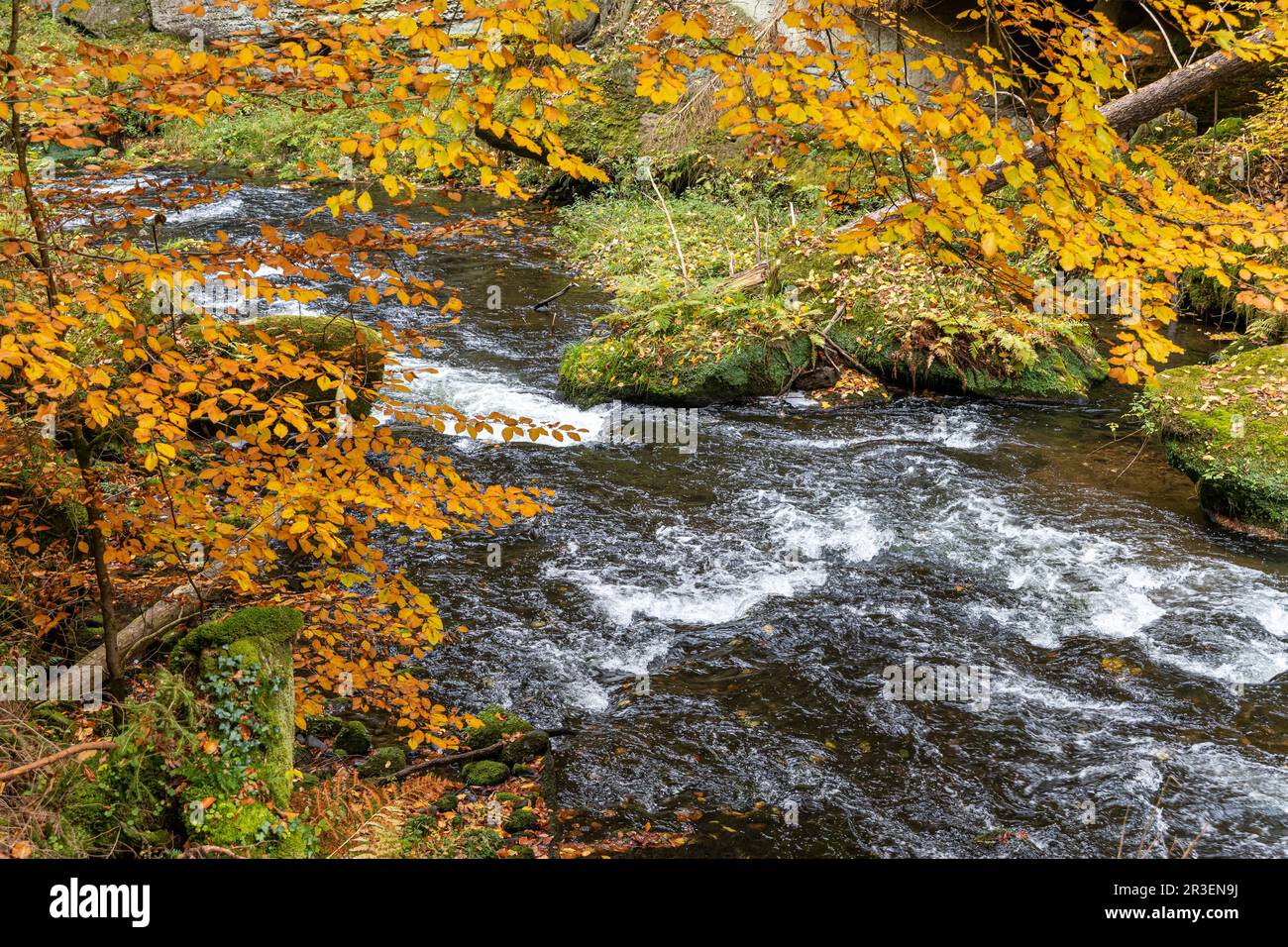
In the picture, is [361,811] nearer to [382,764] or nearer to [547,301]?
[382,764]

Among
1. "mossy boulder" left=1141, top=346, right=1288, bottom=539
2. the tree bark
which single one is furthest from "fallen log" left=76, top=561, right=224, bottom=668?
"mossy boulder" left=1141, top=346, right=1288, bottom=539

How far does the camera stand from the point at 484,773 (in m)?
5.31

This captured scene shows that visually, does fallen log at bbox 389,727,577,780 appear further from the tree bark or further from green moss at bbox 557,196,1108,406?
green moss at bbox 557,196,1108,406

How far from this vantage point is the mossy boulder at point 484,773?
17.3 ft

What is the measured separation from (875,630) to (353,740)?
3919 millimetres

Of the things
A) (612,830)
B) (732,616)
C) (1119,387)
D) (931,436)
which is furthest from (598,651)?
(1119,387)

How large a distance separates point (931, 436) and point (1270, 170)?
7.22m

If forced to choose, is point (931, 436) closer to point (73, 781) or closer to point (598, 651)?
point (598, 651)

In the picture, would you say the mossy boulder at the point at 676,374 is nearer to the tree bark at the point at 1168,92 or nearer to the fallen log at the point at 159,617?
the tree bark at the point at 1168,92

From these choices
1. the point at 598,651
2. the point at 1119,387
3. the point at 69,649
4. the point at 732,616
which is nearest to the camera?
the point at 69,649

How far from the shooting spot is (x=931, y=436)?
10086 millimetres

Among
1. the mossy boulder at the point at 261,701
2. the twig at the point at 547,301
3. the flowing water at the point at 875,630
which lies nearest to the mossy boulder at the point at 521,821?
the flowing water at the point at 875,630

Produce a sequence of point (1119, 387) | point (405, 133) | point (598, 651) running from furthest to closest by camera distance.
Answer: point (1119, 387)
point (598, 651)
point (405, 133)

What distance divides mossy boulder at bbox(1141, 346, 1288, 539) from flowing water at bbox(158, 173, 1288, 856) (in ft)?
1.00
